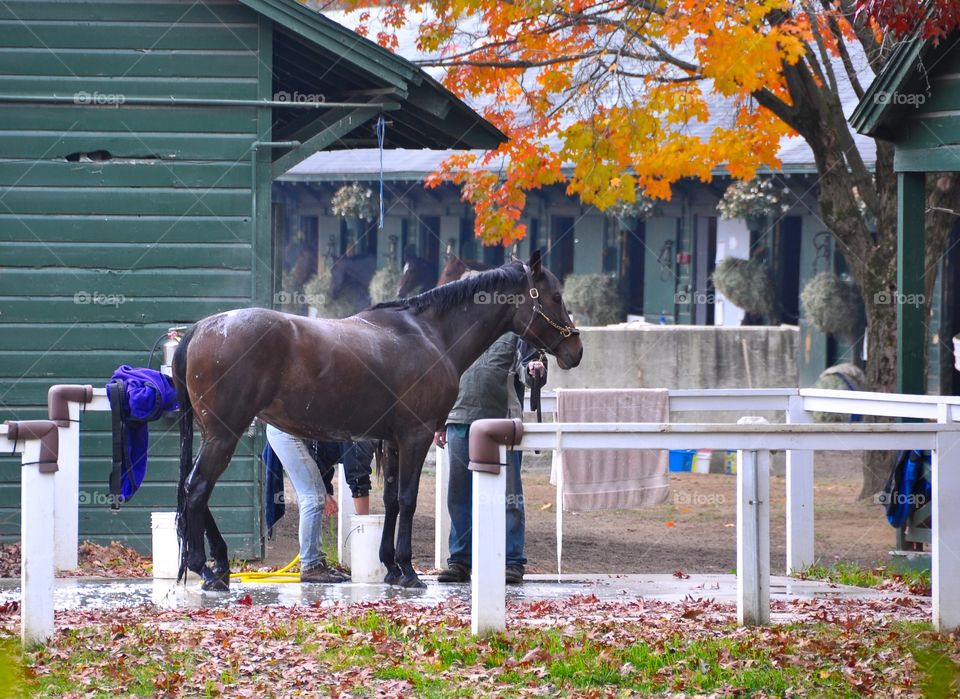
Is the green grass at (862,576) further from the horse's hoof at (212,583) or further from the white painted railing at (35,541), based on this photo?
the white painted railing at (35,541)

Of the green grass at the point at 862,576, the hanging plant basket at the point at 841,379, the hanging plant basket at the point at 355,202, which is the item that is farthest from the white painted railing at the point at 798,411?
the hanging plant basket at the point at 355,202

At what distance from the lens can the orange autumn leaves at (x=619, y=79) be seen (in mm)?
11469

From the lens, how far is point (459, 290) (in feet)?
26.2

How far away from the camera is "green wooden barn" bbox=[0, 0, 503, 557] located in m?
9.11

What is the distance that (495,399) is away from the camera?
8125 millimetres

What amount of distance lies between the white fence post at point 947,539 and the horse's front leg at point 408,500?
2884mm

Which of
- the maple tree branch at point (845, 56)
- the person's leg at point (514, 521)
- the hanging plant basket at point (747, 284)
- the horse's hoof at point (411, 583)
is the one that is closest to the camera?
the horse's hoof at point (411, 583)

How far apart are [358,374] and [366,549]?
107 centimetres

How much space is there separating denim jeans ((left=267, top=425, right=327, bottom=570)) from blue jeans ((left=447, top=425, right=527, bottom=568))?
818 millimetres

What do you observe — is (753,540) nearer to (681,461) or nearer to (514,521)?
(514,521)

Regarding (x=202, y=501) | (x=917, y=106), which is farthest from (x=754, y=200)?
(x=202, y=501)

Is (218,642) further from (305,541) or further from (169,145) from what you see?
(169,145)

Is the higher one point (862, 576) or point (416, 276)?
point (416, 276)

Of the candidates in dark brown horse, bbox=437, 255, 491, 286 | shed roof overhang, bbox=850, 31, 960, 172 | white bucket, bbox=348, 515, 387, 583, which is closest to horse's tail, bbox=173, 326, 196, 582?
white bucket, bbox=348, 515, 387, 583
